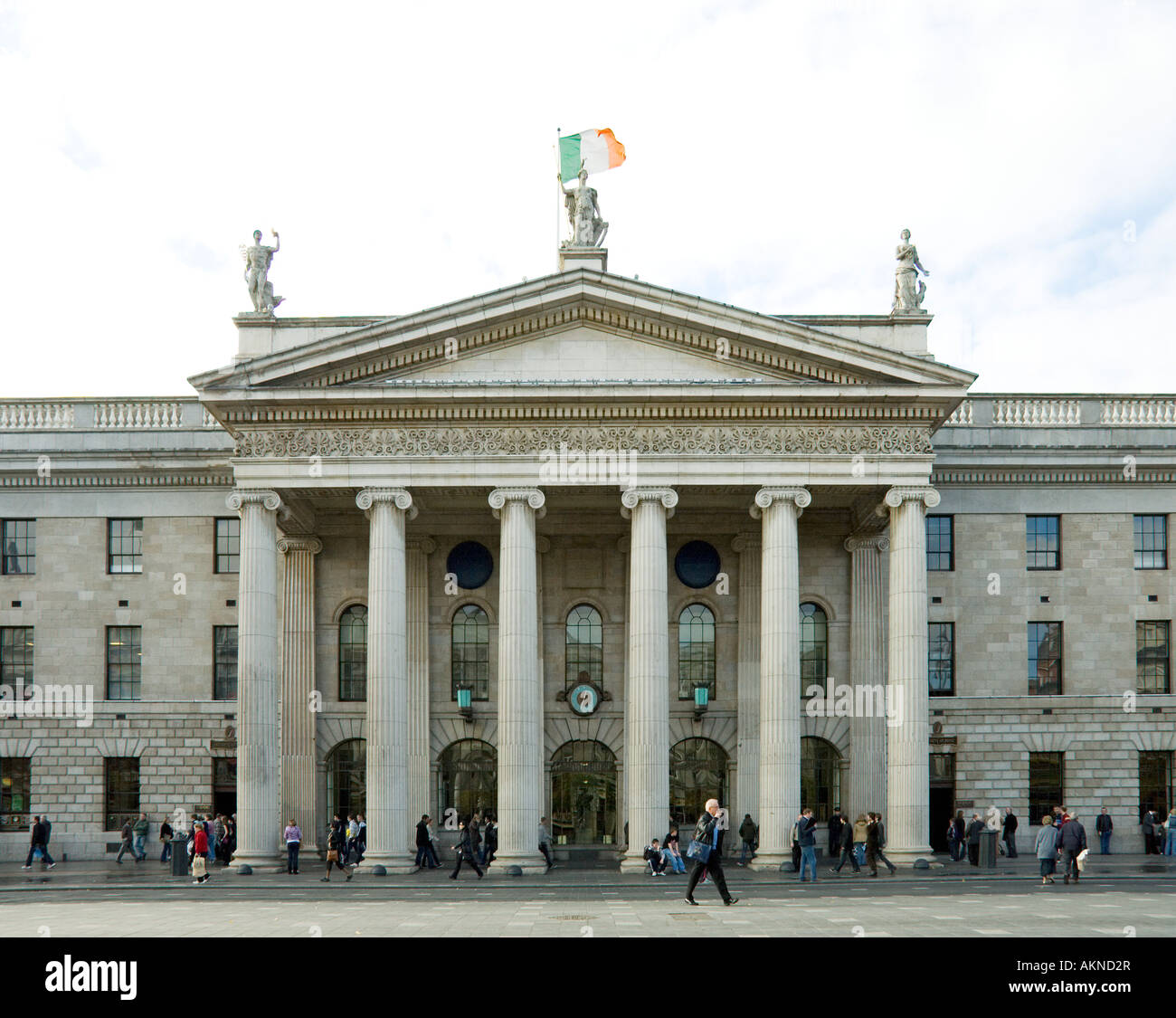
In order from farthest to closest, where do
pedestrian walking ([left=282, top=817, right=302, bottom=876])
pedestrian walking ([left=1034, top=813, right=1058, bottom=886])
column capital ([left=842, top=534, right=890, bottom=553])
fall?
column capital ([left=842, top=534, right=890, bottom=553]) < pedestrian walking ([left=282, top=817, right=302, bottom=876]) < pedestrian walking ([left=1034, top=813, right=1058, bottom=886])

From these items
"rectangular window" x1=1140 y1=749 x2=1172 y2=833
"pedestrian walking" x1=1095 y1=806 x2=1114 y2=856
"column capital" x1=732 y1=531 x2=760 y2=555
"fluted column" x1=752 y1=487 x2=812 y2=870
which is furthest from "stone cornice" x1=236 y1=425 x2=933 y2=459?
"rectangular window" x1=1140 y1=749 x2=1172 y2=833

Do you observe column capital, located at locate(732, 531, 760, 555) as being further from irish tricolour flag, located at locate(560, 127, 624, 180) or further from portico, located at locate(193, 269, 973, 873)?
irish tricolour flag, located at locate(560, 127, 624, 180)

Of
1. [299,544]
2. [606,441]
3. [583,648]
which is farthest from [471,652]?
[606,441]

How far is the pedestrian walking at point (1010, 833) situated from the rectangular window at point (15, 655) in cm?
3280

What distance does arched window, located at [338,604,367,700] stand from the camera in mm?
44656

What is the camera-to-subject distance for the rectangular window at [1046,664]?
4553cm

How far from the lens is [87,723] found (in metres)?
45.3

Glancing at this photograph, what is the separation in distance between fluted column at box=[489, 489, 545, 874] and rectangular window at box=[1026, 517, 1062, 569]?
1793 cm

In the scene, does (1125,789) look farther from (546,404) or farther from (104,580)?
(104,580)

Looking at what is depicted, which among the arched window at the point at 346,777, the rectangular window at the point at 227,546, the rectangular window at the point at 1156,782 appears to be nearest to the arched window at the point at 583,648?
the arched window at the point at 346,777

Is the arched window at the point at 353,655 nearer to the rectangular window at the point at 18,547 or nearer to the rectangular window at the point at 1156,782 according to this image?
the rectangular window at the point at 18,547

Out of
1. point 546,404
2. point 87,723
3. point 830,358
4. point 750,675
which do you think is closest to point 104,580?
point 87,723

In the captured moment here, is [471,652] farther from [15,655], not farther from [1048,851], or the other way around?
[1048,851]
